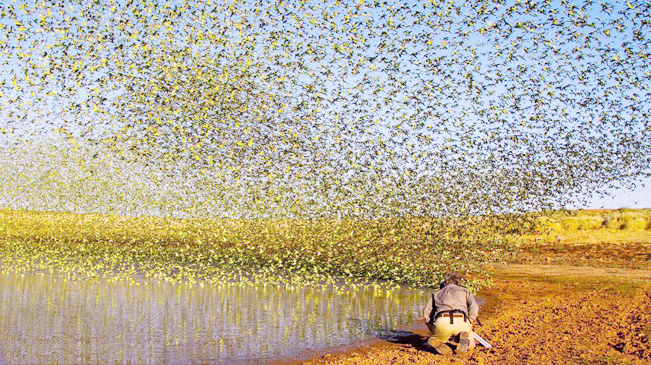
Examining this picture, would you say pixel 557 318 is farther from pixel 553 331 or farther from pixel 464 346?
pixel 464 346

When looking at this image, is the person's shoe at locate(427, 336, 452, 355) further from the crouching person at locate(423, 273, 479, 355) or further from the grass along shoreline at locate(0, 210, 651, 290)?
the grass along shoreline at locate(0, 210, 651, 290)

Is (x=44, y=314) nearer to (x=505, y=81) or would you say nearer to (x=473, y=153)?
(x=473, y=153)

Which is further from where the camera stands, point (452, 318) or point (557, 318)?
point (557, 318)

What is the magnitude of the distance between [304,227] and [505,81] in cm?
971

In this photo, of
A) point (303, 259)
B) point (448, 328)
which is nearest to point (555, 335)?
point (448, 328)

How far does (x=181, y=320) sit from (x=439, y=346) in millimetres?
7452

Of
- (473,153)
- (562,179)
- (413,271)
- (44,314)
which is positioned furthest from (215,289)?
(562,179)

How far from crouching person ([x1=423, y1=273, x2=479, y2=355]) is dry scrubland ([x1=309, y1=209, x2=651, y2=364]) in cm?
28

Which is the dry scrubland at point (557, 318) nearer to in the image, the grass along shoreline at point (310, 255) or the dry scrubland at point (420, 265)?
the dry scrubland at point (420, 265)

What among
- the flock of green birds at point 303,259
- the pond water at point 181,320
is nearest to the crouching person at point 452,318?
the pond water at point 181,320

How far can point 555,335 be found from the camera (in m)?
12.7

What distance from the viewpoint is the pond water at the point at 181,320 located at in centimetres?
1239

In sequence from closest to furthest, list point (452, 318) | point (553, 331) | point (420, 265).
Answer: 1. point (452, 318)
2. point (553, 331)
3. point (420, 265)

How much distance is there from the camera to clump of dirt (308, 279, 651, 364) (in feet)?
35.7
